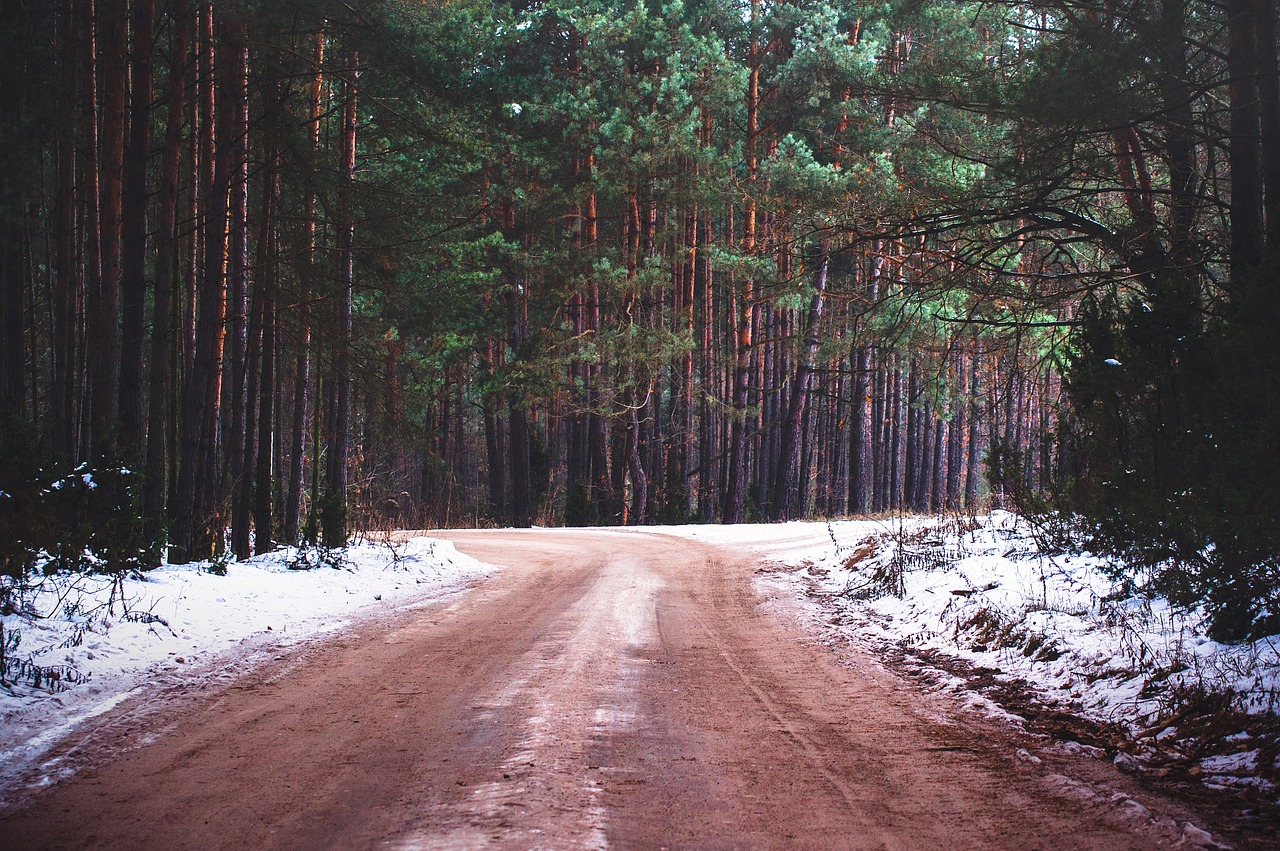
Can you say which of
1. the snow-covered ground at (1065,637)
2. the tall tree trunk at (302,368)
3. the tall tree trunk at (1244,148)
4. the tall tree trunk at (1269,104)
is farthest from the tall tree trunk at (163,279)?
the tall tree trunk at (1269,104)

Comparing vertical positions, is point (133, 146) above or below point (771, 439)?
above

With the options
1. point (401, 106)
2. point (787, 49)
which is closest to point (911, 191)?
point (401, 106)

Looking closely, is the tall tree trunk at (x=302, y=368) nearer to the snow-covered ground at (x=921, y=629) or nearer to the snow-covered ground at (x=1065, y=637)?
the snow-covered ground at (x=921, y=629)

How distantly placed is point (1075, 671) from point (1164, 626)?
83cm

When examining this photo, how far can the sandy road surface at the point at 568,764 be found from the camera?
3.70 meters

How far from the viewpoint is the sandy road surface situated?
12.1ft

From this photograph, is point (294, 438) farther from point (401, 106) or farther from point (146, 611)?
point (146, 611)

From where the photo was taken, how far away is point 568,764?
453 centimetres

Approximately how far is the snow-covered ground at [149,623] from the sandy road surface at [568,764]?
17.9 inches

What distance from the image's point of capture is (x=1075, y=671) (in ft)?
21.2

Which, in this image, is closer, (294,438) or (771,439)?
(294,438)

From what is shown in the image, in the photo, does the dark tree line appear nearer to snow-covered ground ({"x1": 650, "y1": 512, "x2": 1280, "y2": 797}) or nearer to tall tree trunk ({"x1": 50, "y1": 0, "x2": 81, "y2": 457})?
tall tree trunk ({"x1": 50, "y1": 0, "x2": 81, "y2": 457})

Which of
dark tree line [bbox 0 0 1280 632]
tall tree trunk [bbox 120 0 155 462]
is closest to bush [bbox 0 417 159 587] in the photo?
dark tree line [bbox 0 0 1280 632]

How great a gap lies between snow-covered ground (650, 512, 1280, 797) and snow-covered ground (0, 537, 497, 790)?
5465 mm
